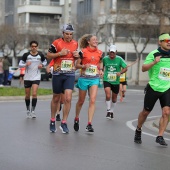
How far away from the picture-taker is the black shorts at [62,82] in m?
11.7

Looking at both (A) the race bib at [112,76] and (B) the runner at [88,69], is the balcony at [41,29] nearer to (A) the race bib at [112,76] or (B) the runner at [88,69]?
(A) the race bib at [112,76]

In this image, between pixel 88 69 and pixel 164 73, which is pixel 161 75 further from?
pixel 88 69

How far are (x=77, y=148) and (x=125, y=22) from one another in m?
46.2

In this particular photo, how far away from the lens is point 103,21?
6253 centimetres

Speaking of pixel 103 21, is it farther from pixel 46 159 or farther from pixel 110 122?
pixel 46 159

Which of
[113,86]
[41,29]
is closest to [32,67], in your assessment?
[113,86]

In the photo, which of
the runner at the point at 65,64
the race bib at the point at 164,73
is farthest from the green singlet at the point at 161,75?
the runner at the point at 65,64

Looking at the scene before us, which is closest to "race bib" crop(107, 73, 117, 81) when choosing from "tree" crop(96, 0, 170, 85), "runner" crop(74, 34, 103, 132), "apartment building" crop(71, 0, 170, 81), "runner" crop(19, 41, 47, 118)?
"runner" crop(19, 41, 47, 118)

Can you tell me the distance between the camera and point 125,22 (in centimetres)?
5538

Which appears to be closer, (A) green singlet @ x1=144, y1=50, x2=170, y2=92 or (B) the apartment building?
(A) green singlet @ x1=144, y1=50, x2=170, y2=92

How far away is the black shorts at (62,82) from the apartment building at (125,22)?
34953 mm

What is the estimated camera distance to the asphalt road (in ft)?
27.3

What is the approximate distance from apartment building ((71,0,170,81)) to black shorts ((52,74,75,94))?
34953 mm

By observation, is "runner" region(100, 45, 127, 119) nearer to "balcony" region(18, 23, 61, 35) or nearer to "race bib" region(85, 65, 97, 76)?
"race bib" region(85, 65, 97, 76)
